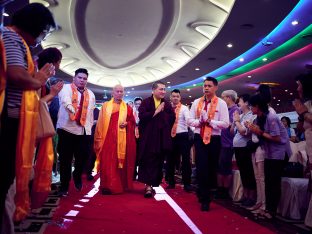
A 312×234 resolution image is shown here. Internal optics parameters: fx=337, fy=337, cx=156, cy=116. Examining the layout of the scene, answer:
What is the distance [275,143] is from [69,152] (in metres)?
2.57

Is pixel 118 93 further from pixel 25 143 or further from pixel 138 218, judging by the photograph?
pixel 25 143

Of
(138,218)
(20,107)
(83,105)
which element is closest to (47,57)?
(20,107)

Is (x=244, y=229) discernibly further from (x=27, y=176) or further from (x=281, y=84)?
(x=281, y=84)

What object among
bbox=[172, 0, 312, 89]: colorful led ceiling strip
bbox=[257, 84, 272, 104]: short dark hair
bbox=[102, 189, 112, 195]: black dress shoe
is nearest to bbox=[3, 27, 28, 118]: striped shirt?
bbox=[257, 84, 272, 104]: short dark hair

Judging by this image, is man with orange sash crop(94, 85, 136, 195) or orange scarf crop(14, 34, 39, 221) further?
man with orange sash crop(94, 85, 136, 195)

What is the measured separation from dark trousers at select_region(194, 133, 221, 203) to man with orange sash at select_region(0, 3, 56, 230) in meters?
2.47

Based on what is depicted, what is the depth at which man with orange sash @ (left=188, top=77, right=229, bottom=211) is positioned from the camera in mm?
3864

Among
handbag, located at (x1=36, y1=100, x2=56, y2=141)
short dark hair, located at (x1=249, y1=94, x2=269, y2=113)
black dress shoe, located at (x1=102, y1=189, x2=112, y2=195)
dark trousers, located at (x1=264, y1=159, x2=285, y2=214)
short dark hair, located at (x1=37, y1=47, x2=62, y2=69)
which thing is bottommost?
black dress shoe, located at (x1=102, y1=189, x2=112, y2=195)

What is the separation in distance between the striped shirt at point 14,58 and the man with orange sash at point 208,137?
262 cm

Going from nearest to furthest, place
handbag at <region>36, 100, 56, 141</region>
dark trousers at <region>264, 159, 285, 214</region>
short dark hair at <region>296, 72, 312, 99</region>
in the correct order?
1. handbag at <region>36, 100, 56, 141</region>
2. short dark hair at <region>296, 72, 312, 99</region>
3. dark trousers at <region>264, 159, 285, 214</region>

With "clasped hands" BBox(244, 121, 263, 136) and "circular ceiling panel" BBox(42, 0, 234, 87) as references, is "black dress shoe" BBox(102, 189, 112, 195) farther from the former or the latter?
"circular ceiling panel" BBox(42, 0, 234, 87)

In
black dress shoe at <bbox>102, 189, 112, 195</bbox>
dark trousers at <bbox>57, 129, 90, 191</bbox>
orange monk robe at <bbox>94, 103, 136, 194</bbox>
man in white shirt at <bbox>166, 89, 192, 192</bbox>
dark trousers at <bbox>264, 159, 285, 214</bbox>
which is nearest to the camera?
dark trousers at <bbox>264, 159, 285, 214</bbox>

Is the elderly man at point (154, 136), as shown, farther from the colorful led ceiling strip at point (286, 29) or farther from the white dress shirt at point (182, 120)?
the colorful led ceiling strip at point (286, 29)

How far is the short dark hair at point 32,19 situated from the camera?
1.69m
